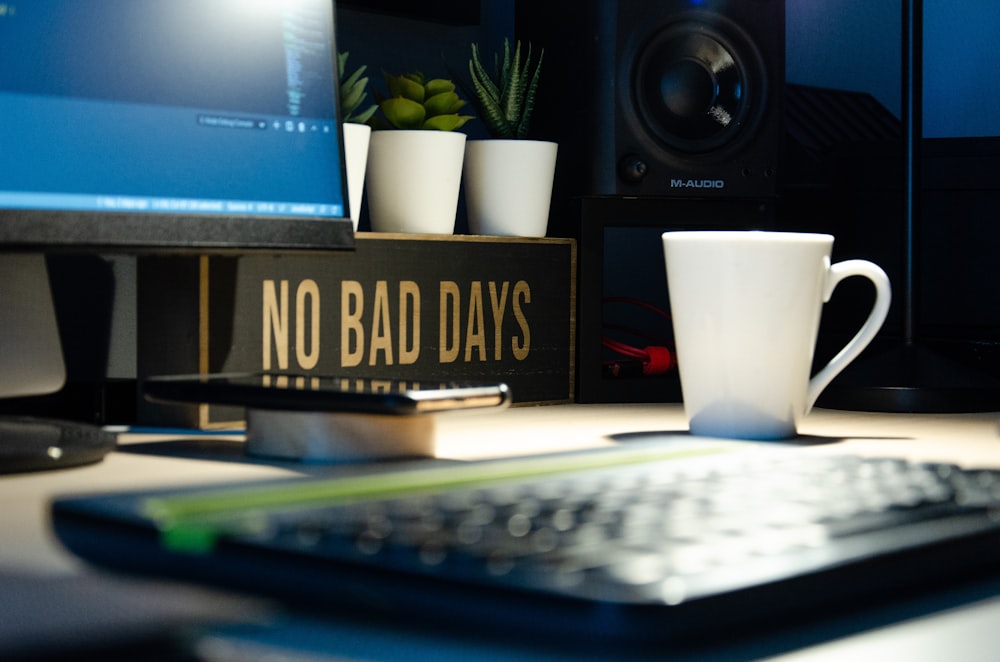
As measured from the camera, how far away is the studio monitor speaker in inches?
45.2

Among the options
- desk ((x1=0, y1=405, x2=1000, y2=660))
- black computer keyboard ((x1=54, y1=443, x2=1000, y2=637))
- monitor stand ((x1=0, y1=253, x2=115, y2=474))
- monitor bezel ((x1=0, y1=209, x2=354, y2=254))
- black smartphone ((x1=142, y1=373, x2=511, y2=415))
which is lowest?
desk ((x1=0, y1=405, x2=1000, y2=660))

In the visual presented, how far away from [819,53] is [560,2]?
53 cm

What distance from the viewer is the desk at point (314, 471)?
15.2 inches

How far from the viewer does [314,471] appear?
703mm

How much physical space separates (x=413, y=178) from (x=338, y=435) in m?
0.39

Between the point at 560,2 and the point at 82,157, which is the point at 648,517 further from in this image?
the point at 560,2

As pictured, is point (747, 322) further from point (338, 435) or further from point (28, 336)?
point (28, 336)

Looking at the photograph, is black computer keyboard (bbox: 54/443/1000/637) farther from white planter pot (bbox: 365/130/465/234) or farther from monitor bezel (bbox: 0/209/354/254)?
white planter pot (bbox: 365/130/465/234)

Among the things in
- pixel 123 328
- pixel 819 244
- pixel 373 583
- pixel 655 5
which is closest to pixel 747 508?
pixel 373 583

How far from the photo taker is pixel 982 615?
0.43m

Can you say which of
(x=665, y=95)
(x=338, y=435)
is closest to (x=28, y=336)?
(x=338, y=435)

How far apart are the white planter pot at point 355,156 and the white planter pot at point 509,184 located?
0.45ft

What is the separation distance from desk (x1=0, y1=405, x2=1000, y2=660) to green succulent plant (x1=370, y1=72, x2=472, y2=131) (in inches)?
9.8

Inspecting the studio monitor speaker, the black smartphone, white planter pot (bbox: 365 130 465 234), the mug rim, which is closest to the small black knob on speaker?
the studio monitor speaker
